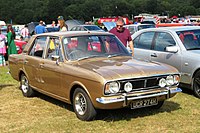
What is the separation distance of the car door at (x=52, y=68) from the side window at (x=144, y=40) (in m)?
2.88

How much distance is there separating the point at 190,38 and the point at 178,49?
1.64 feet

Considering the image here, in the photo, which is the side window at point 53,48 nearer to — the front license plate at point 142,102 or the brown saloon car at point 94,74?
the brown saloon car at point 94,74

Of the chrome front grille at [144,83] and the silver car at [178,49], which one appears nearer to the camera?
the chrome front grille at [144,83]

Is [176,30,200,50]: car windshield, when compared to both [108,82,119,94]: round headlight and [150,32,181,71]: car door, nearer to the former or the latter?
[150,32,181,71]: car door

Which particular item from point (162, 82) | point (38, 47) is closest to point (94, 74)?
point (162, 82)

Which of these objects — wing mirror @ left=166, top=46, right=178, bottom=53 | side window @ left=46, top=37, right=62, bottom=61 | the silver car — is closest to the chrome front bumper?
side window @ left=46, top=37, right=62, bottom=61

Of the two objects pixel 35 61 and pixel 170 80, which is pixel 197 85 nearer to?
pixel 170 80

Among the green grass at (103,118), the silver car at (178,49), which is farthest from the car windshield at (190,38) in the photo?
the green grass at (103,118)

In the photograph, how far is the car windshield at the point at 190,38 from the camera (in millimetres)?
7725

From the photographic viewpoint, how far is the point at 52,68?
6.42 meters

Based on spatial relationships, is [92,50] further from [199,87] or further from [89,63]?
[199,87]

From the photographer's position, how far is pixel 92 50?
643 centimetres

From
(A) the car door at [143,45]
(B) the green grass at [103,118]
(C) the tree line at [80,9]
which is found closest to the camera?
(B) the green grass at [103,118]

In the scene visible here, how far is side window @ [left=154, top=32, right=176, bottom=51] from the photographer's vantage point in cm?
803
